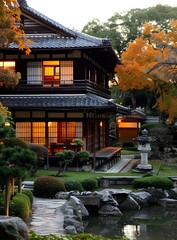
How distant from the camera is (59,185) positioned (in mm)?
18969

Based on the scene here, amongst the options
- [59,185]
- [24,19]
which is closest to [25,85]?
[24,19]

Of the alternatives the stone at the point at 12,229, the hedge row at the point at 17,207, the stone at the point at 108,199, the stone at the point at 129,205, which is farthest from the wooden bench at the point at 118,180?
the stone at the point at 12,229

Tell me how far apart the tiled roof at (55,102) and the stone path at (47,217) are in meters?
8.96

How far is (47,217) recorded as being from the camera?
1477 centimetres

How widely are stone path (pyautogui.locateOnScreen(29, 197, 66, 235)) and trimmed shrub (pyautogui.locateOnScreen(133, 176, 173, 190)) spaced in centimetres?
564

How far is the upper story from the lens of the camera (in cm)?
2812

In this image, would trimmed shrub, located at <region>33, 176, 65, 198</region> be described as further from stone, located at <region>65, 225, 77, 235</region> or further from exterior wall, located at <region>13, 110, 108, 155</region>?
exterior wall, located at <region>13, 110, 108, 155</region>

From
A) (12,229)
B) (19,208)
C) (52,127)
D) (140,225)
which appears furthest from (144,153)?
(12,229)

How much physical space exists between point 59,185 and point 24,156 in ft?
25.9

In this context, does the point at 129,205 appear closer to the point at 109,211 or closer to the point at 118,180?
the point at 109,211

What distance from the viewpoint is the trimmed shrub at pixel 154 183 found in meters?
21.8

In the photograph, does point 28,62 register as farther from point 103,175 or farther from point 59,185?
point 59,185

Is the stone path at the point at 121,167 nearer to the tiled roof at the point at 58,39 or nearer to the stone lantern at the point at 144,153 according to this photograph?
the stone lantern at the point at 144,153

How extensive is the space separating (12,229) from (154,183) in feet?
43.3
